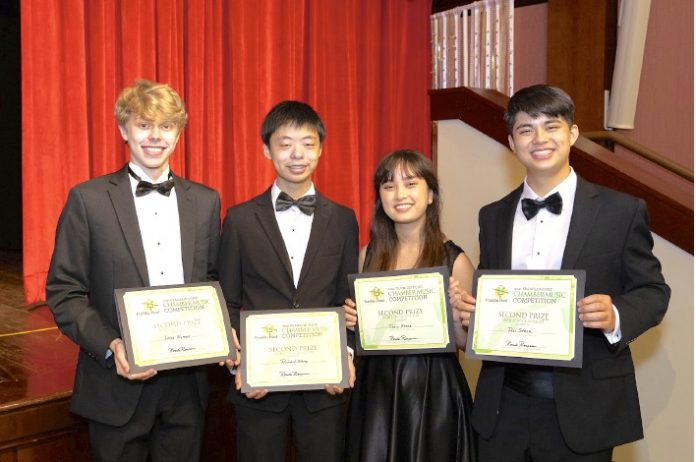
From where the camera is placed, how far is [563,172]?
6.70 ft

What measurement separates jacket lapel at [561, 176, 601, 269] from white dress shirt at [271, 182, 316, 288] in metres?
0.82

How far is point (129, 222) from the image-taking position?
1.98 m

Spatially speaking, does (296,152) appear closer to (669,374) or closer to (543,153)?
(543,153)

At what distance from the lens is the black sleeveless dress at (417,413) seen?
212 cm

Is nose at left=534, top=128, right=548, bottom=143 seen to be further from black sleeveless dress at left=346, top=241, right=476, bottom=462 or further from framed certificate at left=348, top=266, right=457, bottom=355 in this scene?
black sleeveless dress at left=346, top=241, right=476, bottom=462

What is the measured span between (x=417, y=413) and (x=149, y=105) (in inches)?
49.8

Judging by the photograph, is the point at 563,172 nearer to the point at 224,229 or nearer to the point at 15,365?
the point at 224,229

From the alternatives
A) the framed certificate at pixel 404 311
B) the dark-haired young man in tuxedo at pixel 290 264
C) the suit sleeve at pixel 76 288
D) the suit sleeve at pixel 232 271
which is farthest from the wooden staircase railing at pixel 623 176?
the suit sleeve at pixel 76 288

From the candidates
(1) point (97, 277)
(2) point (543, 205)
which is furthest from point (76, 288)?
(2) point (543, 205)

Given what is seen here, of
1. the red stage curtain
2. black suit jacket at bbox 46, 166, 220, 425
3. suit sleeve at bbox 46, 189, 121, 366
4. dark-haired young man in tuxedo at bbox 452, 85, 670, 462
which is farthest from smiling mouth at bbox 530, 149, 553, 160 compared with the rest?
the red stage curtain

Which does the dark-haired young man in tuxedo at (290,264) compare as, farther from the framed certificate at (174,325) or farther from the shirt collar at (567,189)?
the shirt collar at (567,189)

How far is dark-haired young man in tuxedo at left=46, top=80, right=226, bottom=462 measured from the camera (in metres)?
1.93

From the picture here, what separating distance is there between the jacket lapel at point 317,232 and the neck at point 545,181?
2.21 ft

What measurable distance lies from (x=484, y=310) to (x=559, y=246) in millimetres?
314
